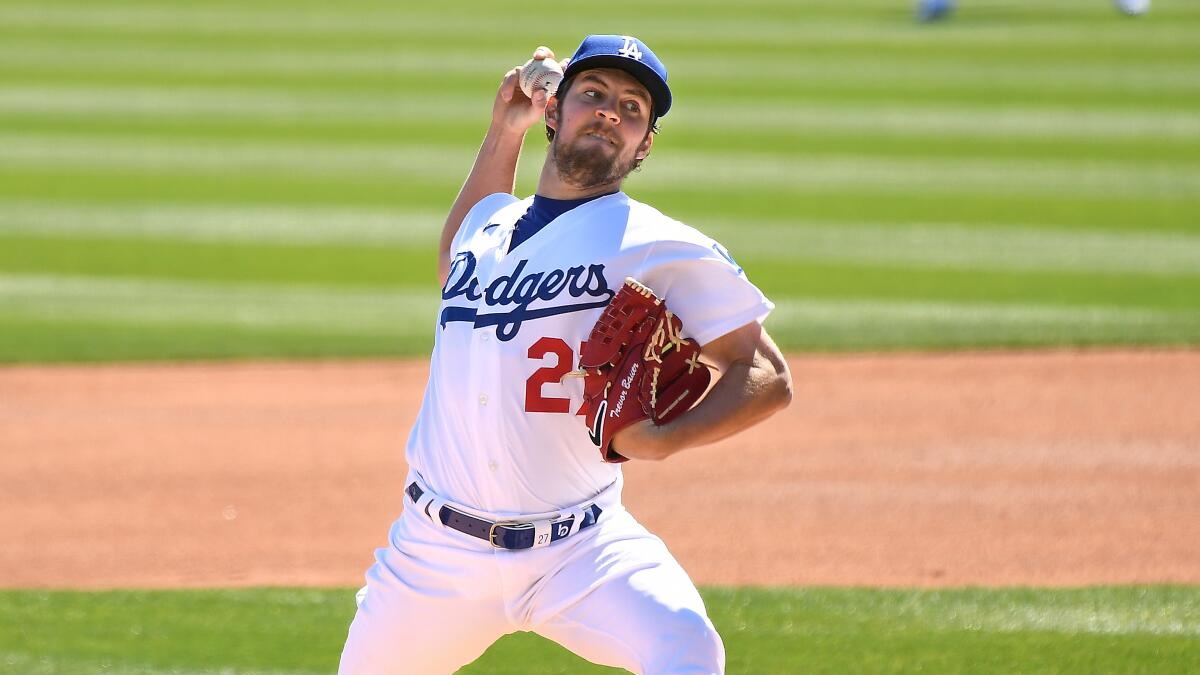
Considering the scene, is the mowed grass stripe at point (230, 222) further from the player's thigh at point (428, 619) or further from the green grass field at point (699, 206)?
the player's thigh at point (428, 619)

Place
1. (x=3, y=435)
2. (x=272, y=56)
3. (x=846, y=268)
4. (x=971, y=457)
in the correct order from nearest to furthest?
(x=971, y=457)
(x=3, y=435)
(x=846, y=268)
(x=272, y=56)

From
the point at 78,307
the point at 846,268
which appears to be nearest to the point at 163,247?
the point at 78,307

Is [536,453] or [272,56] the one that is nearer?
[536,453]

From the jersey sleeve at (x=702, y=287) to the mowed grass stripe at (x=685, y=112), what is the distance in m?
12.8

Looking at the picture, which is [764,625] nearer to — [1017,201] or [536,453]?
[536,453]

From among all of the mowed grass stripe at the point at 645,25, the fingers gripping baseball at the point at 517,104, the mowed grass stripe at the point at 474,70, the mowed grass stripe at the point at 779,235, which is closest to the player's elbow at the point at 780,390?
the fingers gripping baseball at the point at 517,104

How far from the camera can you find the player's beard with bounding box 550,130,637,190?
348 centimetres

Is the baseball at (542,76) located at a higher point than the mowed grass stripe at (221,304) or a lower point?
higher

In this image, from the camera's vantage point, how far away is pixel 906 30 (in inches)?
845

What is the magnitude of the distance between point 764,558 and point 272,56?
15.7 meters

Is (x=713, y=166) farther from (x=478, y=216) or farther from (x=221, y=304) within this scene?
(x=478, y=216)

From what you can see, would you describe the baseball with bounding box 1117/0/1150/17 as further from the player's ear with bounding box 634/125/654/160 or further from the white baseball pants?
the white baseball pants

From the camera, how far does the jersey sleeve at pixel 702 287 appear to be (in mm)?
3299

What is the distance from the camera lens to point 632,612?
10.6ft
